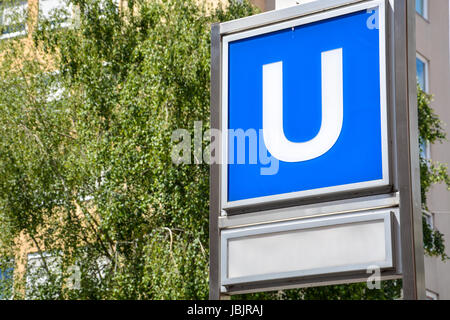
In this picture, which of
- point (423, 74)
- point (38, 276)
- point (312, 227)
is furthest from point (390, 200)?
point (423, 74)

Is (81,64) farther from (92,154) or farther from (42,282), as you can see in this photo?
(42,282)


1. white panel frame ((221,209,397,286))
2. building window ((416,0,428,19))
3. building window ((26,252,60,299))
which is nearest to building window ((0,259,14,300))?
building window ((26,252,60,299))

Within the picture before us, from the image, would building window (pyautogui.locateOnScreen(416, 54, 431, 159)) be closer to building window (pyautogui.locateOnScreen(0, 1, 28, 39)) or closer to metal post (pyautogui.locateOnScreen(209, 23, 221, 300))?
building window (pyautogui.locateOnScreen(0, 1, 28, 39))

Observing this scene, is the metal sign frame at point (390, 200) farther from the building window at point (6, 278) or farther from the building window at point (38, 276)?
the building window at point (6, 278)

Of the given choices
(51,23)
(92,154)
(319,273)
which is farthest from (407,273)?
(51,23)

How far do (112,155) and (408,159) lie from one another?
12.7 m

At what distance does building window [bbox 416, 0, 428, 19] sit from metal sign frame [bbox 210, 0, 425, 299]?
25.5m

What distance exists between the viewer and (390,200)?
2.69 metres

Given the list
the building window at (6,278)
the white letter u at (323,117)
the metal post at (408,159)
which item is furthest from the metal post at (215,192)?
the building window at (6,278)

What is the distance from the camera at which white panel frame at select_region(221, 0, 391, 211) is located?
2.71m

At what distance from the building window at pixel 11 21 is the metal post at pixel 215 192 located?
1539 centimetres

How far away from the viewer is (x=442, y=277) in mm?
25766

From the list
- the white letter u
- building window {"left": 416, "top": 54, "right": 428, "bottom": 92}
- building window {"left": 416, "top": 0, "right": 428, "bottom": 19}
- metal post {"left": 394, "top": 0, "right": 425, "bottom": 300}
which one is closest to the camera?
metal post {"left": 394, "top": 0, "right": 425, "bottom": 300}

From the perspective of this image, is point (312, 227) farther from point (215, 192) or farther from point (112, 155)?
point (112, 155)
